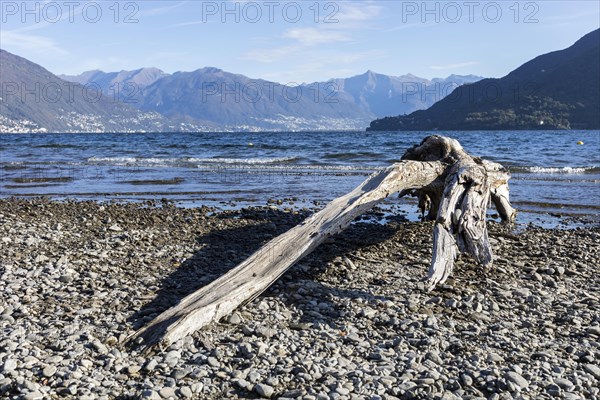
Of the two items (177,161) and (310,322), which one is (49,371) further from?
(177,161)

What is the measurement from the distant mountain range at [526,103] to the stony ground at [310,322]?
107 meters

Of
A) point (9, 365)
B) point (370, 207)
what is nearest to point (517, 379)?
point (9, 365)

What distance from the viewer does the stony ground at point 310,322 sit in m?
4.23

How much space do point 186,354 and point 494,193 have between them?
7.39 m

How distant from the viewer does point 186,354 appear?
4.66 metres

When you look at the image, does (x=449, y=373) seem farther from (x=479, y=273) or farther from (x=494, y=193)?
(x=494, y=193)

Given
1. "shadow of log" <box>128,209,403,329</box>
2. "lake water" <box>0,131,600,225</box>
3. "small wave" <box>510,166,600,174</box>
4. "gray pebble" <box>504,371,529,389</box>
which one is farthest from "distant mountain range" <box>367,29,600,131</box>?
"gray pebble" <box>504,371,529,389</box>

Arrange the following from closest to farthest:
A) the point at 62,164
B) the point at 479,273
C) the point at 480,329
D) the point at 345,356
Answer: the point at 345,356 < the point at 480,329 < the point at 479,273 < the point at 62,164

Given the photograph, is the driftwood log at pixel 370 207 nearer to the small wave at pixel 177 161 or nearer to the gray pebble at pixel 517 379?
the gray pebble at pixel 517 379

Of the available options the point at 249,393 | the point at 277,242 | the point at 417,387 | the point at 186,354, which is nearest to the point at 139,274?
the point at 277,242

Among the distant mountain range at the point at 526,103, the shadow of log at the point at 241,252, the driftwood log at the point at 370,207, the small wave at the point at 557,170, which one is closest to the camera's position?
the driftwood log at the point at 370,207

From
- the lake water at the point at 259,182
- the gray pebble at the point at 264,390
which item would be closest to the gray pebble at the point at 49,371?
the gray pebble at the point at 264,390

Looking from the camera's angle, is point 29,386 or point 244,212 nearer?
point 29,386

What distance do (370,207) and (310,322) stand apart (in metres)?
3.22
